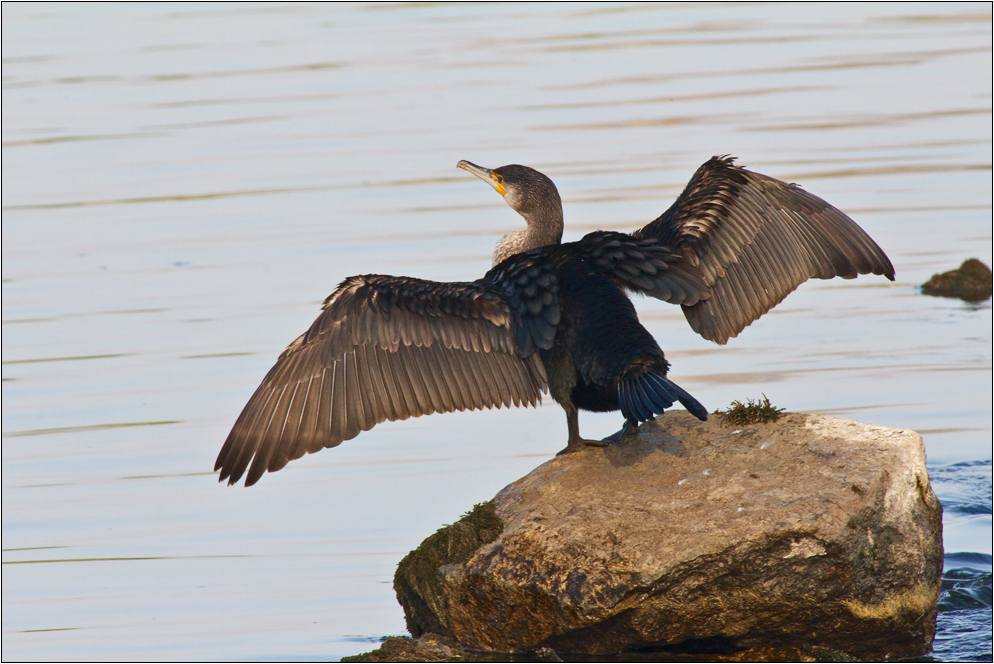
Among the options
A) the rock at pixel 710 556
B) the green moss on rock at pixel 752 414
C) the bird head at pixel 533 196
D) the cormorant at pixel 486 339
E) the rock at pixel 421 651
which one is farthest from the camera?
the bird head at pixel 533 196

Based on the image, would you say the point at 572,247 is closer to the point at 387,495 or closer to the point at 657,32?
the point at 387,495

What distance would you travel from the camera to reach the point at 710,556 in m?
4.52

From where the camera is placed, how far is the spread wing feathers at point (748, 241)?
18.8 ft

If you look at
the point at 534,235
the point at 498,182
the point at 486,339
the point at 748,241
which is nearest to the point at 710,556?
the point at 486,339

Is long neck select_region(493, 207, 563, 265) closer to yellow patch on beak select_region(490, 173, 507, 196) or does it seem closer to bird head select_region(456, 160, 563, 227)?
bird head select_region(456, 160, 563, 227)

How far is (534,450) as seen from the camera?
293 inches

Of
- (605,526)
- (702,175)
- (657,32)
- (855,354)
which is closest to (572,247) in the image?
(702,175)

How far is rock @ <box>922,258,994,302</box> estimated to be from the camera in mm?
9578

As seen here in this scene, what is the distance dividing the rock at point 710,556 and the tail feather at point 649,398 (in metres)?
0.34

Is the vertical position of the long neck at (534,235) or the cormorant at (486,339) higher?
the long neck at (534,235)

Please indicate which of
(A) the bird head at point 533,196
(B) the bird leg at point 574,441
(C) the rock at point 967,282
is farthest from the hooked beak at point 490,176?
(C) the rock at point 967,282

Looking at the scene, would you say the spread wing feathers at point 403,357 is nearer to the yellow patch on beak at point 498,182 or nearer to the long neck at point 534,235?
the long neck at point 534,235

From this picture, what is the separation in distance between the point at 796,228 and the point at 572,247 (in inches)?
46.5

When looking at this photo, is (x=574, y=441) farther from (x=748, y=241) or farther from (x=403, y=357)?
(x=748, y=241)
